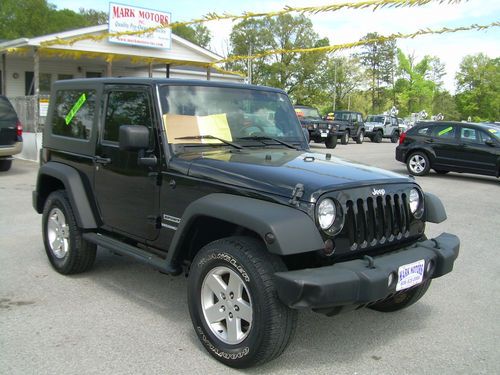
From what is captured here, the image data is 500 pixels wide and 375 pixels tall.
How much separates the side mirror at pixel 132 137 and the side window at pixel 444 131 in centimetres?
1171

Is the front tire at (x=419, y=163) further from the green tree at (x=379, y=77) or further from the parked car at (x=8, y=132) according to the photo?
the green tree at (x=379, y=77)

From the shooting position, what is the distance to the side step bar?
3.78m

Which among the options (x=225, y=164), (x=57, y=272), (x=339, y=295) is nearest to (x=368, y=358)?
(x=339, y=295)

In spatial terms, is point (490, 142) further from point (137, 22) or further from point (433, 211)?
point (137, 22)

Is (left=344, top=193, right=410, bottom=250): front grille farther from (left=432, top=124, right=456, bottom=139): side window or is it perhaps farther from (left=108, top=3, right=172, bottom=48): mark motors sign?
(left=108, top=3, right=172, bottom=48): mark motors sign

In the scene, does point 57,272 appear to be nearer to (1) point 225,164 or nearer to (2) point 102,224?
(2) point 102,224

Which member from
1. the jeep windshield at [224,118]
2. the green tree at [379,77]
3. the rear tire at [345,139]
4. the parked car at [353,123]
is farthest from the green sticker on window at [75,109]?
the green tree at [379,77]

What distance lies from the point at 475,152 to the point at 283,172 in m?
11.5

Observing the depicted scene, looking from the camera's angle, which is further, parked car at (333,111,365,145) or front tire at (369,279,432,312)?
parked car at (333,111,365,145)

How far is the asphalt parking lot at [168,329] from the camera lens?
3.42m

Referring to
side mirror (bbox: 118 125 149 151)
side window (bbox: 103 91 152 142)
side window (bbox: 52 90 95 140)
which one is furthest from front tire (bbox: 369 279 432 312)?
side window (bbox: 52 90 95 140)

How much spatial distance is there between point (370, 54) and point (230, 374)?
247ft

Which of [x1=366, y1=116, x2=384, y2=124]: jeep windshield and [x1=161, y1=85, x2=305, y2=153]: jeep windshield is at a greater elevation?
[x1=366, y1=116, x2=384, y2=124]: jeep windshield

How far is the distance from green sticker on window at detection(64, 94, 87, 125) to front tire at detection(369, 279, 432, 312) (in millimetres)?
3342
